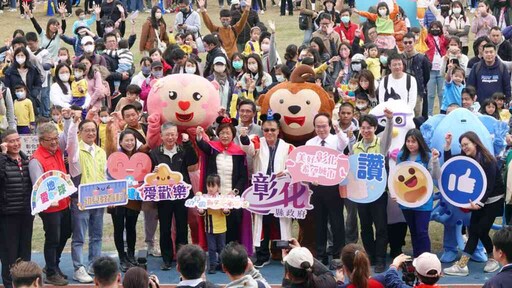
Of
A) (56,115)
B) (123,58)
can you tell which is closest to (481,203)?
(56,115)

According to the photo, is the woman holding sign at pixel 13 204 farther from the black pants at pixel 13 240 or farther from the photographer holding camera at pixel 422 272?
the photographer holding camera at pixel 422 272

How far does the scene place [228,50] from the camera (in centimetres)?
A: 1922

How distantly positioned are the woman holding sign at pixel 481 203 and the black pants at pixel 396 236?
68 cm

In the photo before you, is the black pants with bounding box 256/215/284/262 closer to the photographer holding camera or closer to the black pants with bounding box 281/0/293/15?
the photographer holding camera

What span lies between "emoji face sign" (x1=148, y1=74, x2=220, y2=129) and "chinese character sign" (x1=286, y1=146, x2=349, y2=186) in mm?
1217

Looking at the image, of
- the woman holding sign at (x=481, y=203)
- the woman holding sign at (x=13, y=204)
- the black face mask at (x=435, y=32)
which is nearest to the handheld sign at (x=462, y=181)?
the woman holding sign at (x=481, y=203)

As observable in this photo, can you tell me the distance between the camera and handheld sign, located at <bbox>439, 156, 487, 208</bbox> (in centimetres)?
1150

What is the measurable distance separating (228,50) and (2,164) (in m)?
8.88

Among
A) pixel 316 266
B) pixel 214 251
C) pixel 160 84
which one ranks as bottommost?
pixel 214 251

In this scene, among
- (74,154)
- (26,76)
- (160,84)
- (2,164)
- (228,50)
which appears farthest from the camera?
(228,50)

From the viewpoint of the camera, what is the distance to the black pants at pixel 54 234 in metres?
11.2

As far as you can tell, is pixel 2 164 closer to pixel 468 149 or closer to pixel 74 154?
pixel 74 154

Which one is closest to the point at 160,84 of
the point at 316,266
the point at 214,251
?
the point at 214,251

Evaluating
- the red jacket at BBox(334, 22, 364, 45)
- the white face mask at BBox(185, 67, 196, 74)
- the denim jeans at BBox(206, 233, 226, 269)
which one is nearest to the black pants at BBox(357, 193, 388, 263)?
the denim jeans at BBox(206, 233, 226, 269)
